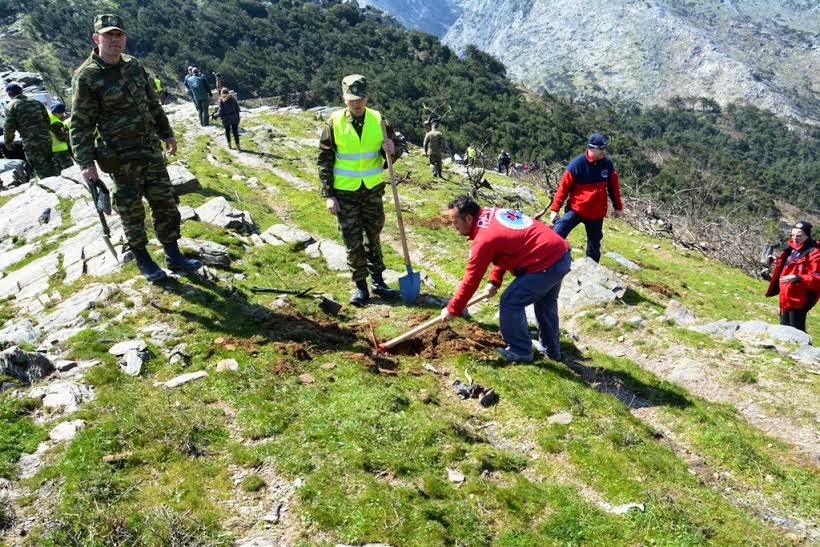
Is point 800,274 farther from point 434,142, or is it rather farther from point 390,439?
point 434,142

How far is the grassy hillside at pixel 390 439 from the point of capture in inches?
185

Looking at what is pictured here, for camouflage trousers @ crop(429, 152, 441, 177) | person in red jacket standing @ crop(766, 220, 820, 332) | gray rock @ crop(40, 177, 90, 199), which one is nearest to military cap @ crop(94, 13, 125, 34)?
gray rock @ crop(40, 177, 90, 199)

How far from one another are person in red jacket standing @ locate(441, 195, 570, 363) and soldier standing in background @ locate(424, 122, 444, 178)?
19.0m

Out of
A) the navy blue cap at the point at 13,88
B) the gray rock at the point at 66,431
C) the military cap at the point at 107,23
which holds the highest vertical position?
the military cap at the point at 107,23

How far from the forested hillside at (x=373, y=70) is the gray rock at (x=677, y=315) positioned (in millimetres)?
52506

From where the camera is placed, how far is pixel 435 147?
84.4 ft

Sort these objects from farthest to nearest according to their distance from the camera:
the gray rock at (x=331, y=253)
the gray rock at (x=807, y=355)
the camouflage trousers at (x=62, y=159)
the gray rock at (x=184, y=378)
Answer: the camouflage trousers at (x=62, y=159)
the gray rock at (x=331, y=253)
the gray rock at (x=807, y=355)
the gray rock at (x=184, y=378)

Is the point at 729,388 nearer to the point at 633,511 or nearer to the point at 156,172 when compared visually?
the point at 633,511

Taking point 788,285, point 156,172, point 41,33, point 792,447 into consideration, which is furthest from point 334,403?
point 41,33

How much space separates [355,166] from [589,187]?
4.78 meters

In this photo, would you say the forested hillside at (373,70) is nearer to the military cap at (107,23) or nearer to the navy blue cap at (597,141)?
the navy blue cap at (597,141)

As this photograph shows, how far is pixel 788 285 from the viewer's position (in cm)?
1002

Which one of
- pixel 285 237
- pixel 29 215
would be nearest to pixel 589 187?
pixel 285 237

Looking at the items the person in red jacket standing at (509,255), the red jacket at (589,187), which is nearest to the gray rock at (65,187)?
the person in red jacket standing at (509,255)
